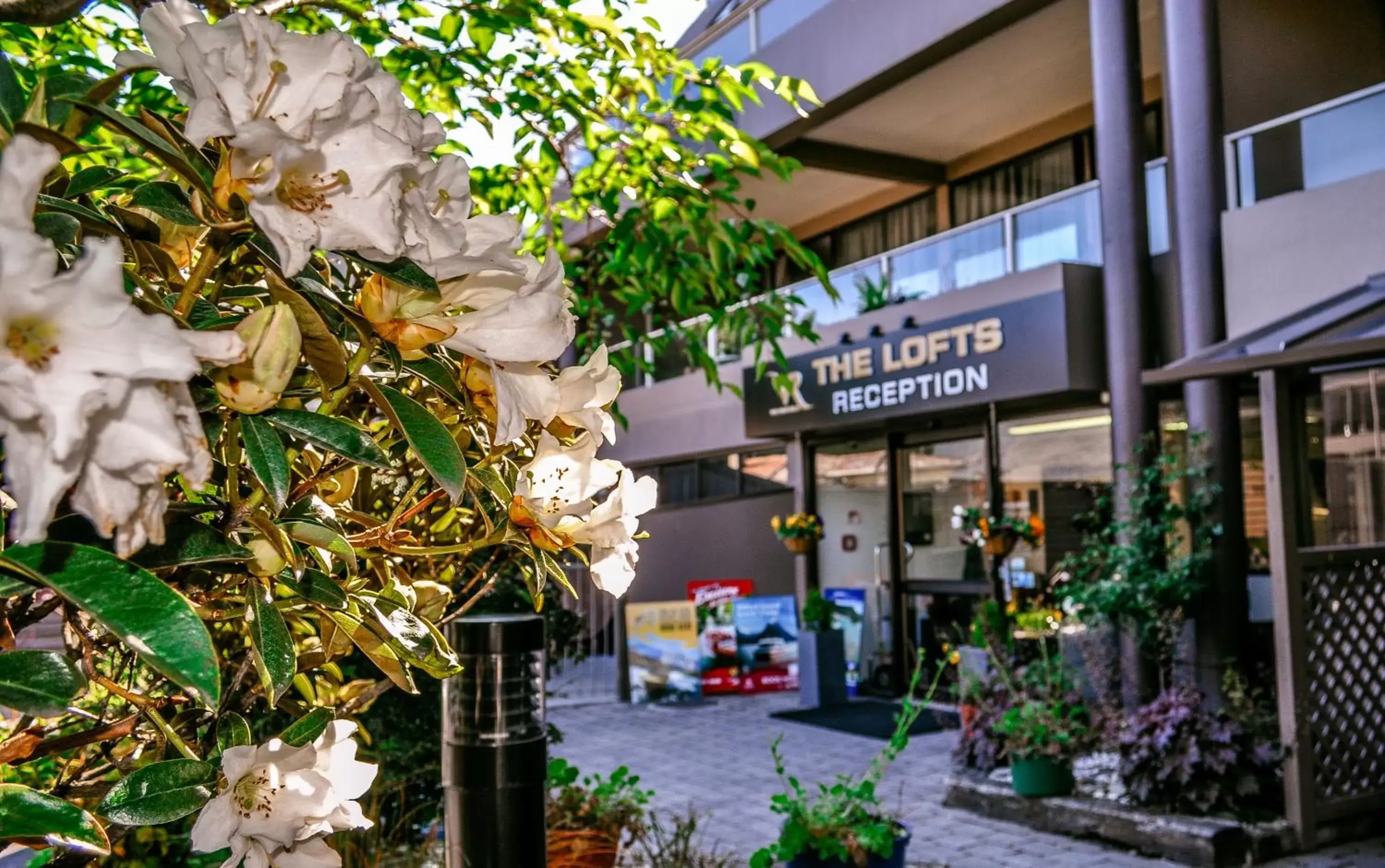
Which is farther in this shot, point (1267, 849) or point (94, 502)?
point (1267, 849)

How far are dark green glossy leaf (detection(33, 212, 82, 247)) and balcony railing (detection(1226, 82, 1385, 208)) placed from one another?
753cm

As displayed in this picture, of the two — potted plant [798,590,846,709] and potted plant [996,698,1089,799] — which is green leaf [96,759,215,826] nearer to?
potted plant [996,698,1089,799]

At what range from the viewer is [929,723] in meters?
9.14

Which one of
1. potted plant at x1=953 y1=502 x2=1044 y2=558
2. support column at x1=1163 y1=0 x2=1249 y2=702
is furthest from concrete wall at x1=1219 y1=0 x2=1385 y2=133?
potted plant at x1=953 y1=502 x2=1044 y2=558

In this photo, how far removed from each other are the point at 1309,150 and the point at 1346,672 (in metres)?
3.34

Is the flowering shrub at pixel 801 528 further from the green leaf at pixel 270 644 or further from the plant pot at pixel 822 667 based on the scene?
the green leaf at pixel 270 644

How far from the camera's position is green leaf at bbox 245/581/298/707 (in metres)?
0.65

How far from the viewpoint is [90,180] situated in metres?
0.70

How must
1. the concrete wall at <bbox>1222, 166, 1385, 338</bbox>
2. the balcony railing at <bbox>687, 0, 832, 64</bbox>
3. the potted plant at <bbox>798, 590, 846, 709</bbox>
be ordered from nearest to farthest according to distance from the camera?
the concrete wall at <bbox>1222, 166, 1385, 338</bbox> < the potted plant at <bbox>798, 590, 846, 709</bbox> < the balcony railing at <bbox>687, 0, 832, 64</bbox>

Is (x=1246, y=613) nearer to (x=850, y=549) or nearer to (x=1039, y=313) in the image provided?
(x=1039, y=313)

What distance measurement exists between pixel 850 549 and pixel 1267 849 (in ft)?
19.3

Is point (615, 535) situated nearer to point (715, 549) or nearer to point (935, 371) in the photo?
point (935, 371)


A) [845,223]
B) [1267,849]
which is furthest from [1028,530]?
[845,223]

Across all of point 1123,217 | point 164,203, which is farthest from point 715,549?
point 164,203
